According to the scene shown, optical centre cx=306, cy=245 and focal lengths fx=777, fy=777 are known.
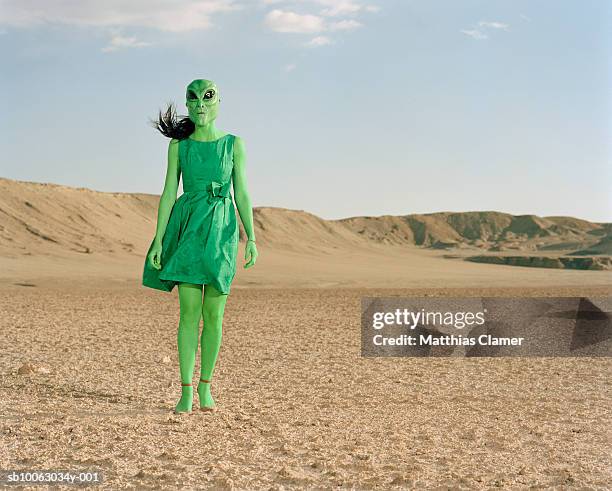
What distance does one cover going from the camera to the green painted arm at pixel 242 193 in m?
5.54

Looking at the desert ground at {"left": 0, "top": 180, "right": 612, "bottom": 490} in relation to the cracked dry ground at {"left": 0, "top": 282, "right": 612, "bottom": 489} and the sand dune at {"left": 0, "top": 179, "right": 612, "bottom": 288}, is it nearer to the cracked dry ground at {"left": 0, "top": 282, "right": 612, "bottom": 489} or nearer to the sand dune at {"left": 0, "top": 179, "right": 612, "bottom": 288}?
the cracked dry ground at {"left": 0, "top": 282, "right": 612, "bottom": 489}

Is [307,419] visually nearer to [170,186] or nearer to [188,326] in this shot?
[188,326]

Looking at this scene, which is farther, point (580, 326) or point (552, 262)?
point (552, 262)

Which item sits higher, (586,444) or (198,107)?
(198,107)

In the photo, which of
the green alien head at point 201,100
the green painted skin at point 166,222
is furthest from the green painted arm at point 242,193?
the green alien head at point 201,100

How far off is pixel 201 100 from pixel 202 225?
2.85 ft

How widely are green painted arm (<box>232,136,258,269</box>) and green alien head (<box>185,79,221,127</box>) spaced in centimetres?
28

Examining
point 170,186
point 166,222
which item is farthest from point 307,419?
point 170,186

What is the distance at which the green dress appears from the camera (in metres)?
5.32

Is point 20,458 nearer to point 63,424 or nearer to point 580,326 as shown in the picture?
point 63,424

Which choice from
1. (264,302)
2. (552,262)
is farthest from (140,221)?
(264,302)

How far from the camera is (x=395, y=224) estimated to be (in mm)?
119938

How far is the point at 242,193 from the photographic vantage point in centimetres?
560

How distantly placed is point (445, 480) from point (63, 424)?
2728 mm
